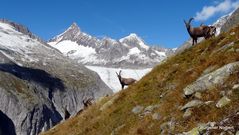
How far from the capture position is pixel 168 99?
19.9 m

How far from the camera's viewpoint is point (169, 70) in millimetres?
25562

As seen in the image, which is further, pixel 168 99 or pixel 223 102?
pixel 168 99

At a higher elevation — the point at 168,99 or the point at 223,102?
the point at 168,99

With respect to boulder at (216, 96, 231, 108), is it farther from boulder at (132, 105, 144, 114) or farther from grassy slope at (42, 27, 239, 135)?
boulder at (132, 105, 144, 114)

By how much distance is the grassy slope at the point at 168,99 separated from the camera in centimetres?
1634

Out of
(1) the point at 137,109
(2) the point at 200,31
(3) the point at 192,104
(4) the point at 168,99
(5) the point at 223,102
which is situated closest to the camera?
(5) the point at 223,102

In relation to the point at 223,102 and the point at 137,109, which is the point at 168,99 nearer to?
the point at 137,109

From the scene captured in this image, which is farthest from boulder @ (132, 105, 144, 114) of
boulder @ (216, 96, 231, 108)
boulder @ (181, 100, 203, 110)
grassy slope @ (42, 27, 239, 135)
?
boulder @ (216, 96, 231, 108)

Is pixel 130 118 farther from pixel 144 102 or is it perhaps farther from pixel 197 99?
pixel 197 99

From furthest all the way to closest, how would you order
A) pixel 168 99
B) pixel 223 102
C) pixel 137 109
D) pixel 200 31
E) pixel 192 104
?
pixel 200 31 < pixel 137 109 < pixel 168 99 < pixel 192 104 < pixel 223 102

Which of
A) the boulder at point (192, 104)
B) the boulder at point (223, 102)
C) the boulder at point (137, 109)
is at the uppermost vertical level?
the boulder at point (137, 109)

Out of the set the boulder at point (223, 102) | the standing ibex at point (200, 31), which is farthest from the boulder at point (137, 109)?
the standing ibex at point (200, 31)

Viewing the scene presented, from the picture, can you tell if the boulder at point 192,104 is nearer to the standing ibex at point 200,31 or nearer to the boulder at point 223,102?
the boulder at point 223,102

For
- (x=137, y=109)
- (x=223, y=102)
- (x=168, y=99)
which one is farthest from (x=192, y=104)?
(x=137, y=109)
